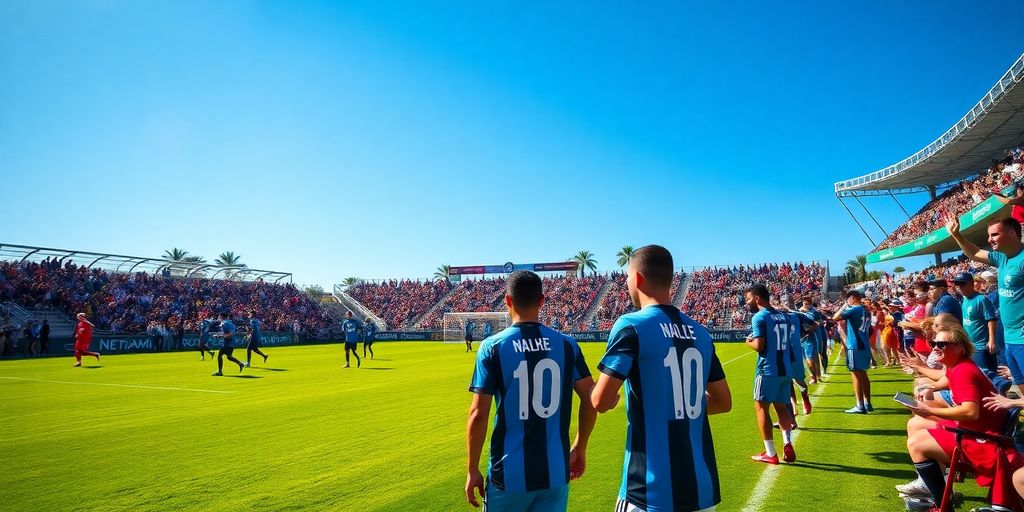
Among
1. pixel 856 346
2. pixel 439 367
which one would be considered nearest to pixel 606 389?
pixel 856 346

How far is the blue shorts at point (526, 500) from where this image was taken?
2.93 metres

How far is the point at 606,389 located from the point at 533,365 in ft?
1.80

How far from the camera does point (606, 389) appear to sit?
8.63 feet

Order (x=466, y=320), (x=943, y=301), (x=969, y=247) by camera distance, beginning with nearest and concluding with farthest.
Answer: (x=969, y=247)
(x=943, y=301)
(x=466, y=320)

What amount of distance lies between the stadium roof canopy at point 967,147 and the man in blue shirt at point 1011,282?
98.3ft

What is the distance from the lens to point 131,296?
36.7 m

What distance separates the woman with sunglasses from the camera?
13.8 feet

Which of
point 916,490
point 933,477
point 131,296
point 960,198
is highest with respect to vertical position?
point 960,198

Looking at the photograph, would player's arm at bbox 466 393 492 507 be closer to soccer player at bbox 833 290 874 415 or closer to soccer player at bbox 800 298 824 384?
soccer player at bbox 833 290 874 415

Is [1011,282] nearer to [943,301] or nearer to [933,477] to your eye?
[933,477]

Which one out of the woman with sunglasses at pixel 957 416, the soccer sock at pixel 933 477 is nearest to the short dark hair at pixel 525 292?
the woman with sunglasses at pixel 957 416

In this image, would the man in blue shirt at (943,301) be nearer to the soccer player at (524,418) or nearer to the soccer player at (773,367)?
the soccer player at (773,367)

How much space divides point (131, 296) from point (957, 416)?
44154 mm

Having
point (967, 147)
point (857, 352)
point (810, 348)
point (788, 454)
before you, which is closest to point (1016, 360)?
point (788, 454)
